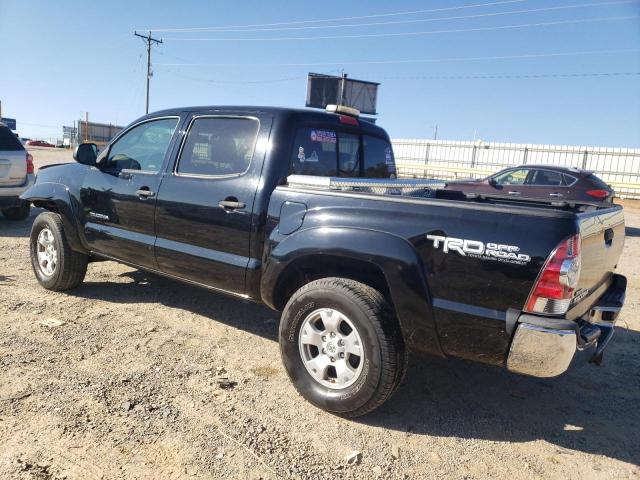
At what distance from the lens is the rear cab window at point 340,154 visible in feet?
12.4

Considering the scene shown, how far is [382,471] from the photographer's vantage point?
2643mm

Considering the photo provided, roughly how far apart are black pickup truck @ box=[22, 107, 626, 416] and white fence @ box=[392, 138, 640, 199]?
1911 cm

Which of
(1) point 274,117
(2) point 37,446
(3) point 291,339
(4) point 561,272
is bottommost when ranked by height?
(2) point 37,446

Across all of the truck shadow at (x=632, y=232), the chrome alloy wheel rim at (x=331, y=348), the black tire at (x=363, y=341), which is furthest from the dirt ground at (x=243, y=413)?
the truck shadow at (x=632, y=232)

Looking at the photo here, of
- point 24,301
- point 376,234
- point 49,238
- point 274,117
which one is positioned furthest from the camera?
point 49,238

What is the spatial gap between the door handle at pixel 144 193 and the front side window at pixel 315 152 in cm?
131

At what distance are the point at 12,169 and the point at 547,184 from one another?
9800 millimetres

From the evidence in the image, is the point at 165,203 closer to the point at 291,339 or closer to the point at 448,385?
the point at 291,339

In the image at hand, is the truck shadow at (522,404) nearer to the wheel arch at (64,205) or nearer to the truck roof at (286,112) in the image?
the wheel arch at (64,205)

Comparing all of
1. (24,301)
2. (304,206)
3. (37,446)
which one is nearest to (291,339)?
(304,206)

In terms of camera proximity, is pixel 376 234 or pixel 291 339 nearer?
pixel 376 234

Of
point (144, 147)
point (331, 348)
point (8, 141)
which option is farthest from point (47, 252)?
point (8, 141)

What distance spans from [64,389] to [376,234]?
220 centimetres

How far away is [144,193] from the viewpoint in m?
4.26
